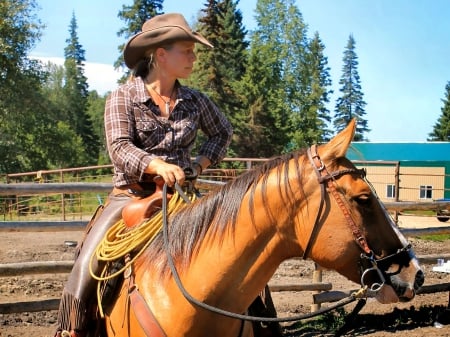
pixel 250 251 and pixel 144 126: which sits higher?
pixel 144 126

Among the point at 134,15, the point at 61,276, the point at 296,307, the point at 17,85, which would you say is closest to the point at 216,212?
the point at 296,307

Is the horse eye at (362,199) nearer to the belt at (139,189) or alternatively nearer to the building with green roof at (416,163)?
the belt at (139,189)

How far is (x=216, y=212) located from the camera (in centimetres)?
238

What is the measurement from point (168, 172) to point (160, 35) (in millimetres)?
821

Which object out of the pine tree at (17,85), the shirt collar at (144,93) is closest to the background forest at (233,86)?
the pine tree at (17,85)

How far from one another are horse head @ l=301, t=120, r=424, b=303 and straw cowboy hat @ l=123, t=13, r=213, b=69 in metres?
1.11

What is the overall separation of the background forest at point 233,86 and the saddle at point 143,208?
20.6 meters

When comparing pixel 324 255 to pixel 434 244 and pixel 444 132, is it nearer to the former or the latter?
pixel 434 244

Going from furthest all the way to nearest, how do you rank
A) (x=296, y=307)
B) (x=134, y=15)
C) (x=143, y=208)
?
(x=134, y=15) < (x=296, y=307) < (x=143, y=208)

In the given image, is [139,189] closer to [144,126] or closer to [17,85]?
[144,126]

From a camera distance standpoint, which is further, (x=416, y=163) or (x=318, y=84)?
(x=318, y=84)

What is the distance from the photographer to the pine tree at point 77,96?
2375 inches

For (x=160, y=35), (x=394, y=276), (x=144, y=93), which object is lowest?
(x=394, y=276)

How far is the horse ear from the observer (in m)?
2.16
